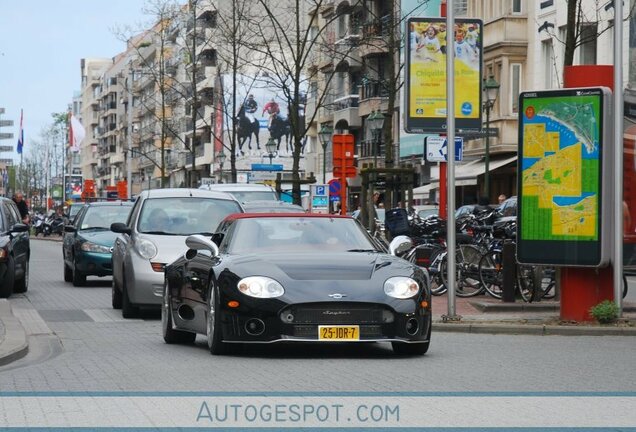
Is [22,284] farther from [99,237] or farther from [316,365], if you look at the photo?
[316,365]

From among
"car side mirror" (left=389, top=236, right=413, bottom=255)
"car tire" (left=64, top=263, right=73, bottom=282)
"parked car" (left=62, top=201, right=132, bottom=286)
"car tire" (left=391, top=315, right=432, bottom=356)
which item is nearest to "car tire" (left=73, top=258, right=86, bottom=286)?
"parked car" (left=62, top=201, right=132, bottom=286)

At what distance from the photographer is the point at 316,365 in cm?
1281

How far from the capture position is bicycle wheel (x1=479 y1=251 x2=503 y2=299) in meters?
23.2

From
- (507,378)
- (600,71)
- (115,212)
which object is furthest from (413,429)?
(115,212)

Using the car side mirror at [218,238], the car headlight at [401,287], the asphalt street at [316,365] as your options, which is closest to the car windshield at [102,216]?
the asphalt street at [316,365]

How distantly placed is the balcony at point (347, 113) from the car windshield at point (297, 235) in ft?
211

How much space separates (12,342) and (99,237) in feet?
47.1

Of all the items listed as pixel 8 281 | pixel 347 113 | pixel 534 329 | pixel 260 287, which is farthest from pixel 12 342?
pixel 347 113

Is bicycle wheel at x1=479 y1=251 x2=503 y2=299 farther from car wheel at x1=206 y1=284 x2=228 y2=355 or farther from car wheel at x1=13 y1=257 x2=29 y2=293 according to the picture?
car wheel at x1=206 y1=284 x2=228 y2=355

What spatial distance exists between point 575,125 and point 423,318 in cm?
488

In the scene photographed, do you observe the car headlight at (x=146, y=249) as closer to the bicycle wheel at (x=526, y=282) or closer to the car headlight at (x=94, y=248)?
the bicycle wheel at (x=526, y=282)

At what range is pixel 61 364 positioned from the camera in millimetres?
13211

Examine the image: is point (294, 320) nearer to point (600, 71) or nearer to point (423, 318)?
point (423, 318)

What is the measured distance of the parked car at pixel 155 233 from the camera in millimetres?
19641
